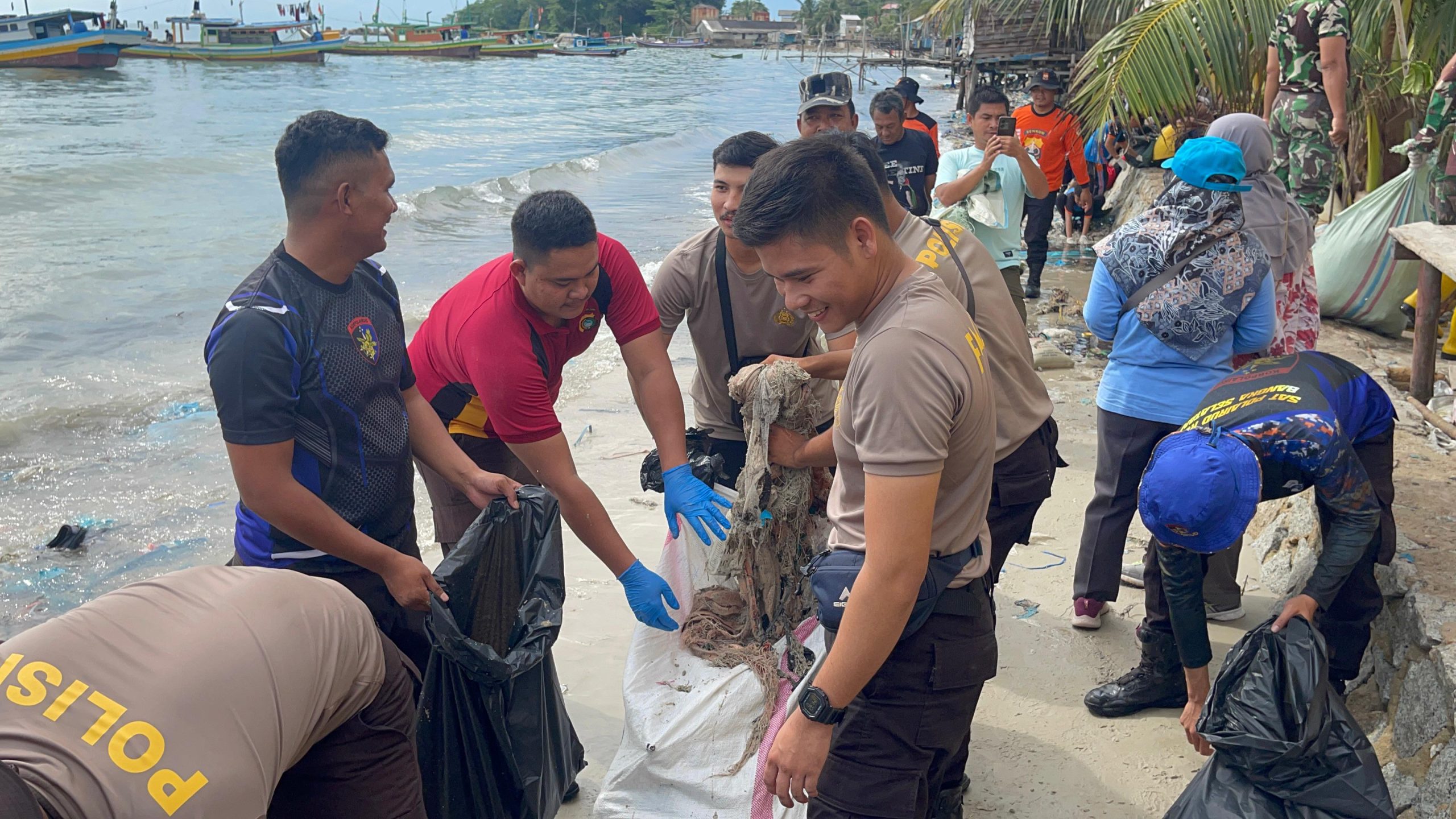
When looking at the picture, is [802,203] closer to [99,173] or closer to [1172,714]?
[1172,714]

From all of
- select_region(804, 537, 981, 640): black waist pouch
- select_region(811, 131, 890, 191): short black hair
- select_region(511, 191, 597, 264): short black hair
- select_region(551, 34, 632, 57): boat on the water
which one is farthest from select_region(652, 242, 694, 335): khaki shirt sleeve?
select_region(551, 34, 632, 57): boat on the water

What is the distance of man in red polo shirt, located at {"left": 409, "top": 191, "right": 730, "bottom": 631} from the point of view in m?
2.64

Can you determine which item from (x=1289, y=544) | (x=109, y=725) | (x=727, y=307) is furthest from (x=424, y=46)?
(x=109, y=725)

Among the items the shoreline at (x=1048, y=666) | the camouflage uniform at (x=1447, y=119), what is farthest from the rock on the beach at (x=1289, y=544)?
the camouflage uniform at (x=1447, y=119)

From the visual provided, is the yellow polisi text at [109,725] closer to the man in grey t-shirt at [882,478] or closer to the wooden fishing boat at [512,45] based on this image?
the man in grey t-shirt at [882,478]

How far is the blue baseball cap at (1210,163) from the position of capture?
3064mm

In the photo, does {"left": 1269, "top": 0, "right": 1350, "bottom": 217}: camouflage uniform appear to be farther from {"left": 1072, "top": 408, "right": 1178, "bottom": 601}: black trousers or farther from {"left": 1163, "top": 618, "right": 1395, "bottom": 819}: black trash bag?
{"left": 1163, "top": 618, "right": 1395, "bottom": 819}: black trash bag

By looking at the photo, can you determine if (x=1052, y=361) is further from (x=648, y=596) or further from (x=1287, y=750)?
(x=1287, y=750)

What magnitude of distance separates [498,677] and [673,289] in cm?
137

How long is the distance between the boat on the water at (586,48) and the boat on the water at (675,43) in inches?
497

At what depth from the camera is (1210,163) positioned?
3078 millimetres

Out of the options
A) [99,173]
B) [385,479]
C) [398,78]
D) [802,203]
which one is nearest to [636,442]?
[385,479]

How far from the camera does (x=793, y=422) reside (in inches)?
105

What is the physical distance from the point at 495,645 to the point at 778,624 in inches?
30.4
